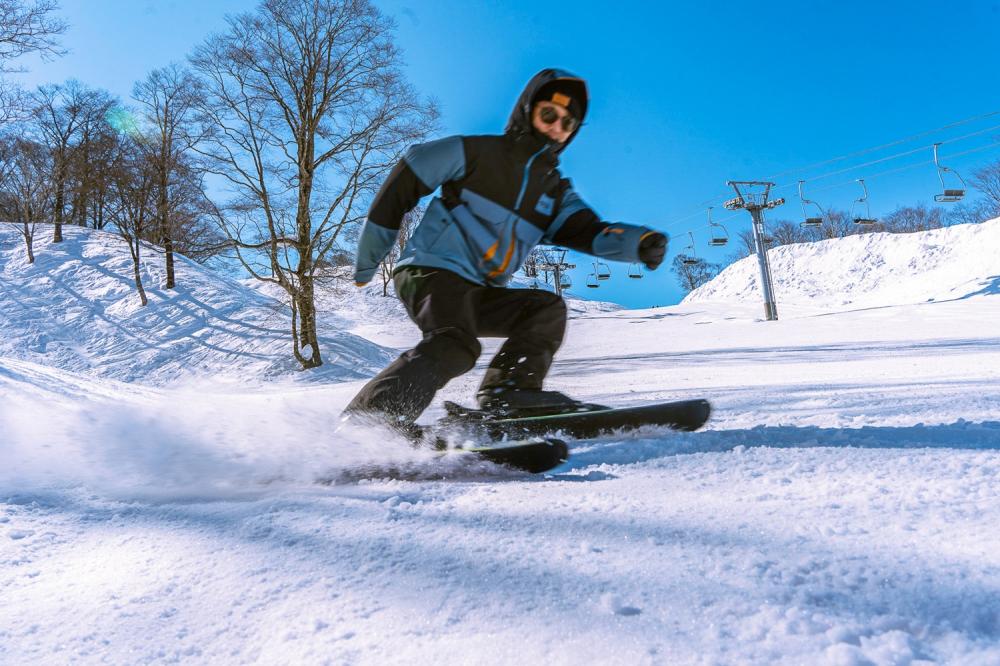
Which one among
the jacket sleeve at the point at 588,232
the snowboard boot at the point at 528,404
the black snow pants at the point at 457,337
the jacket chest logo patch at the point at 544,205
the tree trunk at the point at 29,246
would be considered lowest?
the snowboard boot at the point at 528,404

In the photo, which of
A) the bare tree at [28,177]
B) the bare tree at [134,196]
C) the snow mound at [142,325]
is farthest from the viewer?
the bare tree at [28,177]

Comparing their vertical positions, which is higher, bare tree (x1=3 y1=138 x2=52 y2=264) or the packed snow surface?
bare tree (x1=3 y1=138 x2=52 y2=264)

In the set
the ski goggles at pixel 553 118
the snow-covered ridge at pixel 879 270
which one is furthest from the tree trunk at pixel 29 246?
the snow-covered ridge at pixel 879 270

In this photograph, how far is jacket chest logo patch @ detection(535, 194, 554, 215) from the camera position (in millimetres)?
2240

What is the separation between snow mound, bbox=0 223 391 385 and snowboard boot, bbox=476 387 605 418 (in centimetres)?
979

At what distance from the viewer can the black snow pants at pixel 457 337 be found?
1734 mm

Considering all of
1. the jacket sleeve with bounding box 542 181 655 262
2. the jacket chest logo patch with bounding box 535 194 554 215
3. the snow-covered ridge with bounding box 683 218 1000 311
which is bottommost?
the jacket sleeve with bounding box 542 181 655 262

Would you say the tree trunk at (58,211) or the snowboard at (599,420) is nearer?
the snowboard at (599,420)

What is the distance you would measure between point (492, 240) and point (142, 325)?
17.2 metres

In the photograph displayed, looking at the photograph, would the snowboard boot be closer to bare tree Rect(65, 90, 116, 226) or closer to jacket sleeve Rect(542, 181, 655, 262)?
jacket sleeve Rect(542, 181, 655, 262)

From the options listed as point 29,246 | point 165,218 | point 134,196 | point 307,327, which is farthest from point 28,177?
point 307,327

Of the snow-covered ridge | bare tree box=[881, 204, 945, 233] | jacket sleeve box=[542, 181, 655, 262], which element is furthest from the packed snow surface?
bare tree box=[881, 204, 945, 233]

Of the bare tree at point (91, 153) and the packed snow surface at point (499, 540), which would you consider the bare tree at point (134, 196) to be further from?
the packed snow surface at point (499, 540)

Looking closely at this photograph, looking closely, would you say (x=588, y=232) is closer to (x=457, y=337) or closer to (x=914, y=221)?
(x=457, y=337)
